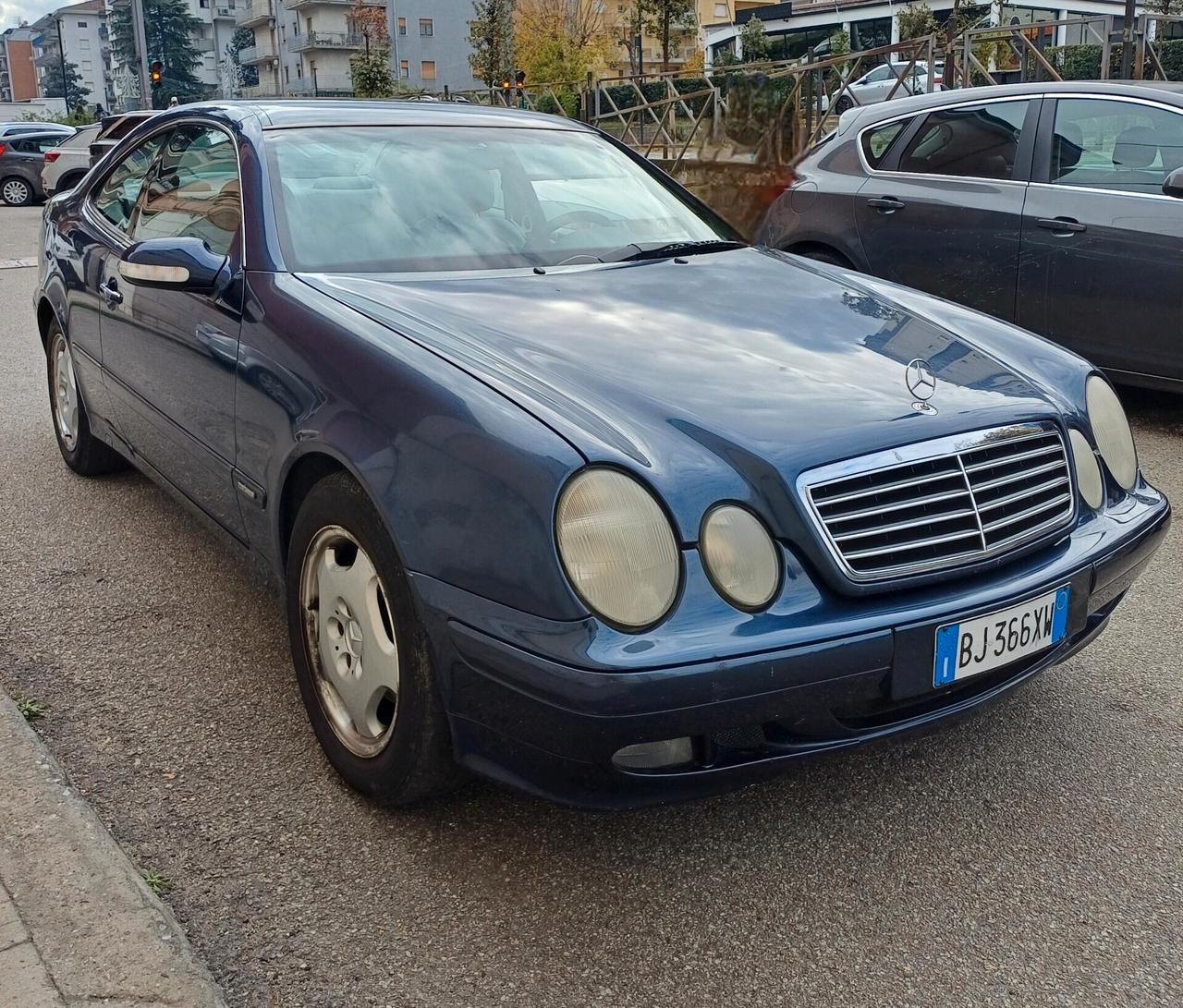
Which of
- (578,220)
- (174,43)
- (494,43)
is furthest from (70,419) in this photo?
(174,43)

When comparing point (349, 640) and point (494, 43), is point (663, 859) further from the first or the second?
point (494, 43)

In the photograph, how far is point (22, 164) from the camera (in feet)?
80.7

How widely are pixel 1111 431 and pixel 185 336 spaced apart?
2.43m

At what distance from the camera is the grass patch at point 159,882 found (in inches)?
95.0

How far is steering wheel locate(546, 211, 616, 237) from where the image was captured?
12.0 ft

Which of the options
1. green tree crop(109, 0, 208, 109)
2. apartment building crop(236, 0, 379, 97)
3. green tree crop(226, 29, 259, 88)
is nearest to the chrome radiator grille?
apartment building crop(236, 0, 379, 97)

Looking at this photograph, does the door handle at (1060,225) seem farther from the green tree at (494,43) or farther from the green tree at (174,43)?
the green tree at (174,43)

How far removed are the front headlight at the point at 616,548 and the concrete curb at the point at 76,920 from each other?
3.04ft

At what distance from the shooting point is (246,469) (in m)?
3.08

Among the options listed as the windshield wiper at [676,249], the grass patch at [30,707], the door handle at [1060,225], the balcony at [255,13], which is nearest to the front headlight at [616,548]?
the windshield wiper at [676,249]

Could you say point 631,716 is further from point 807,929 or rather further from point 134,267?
point 134,267

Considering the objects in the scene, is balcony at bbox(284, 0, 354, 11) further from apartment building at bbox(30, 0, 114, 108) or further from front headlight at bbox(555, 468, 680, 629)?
front headlight at bbox(555, 468, 680, 629)

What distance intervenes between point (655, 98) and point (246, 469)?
16.8 metres

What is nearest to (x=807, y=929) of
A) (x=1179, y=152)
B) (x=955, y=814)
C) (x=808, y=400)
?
(x=955, y=814)
